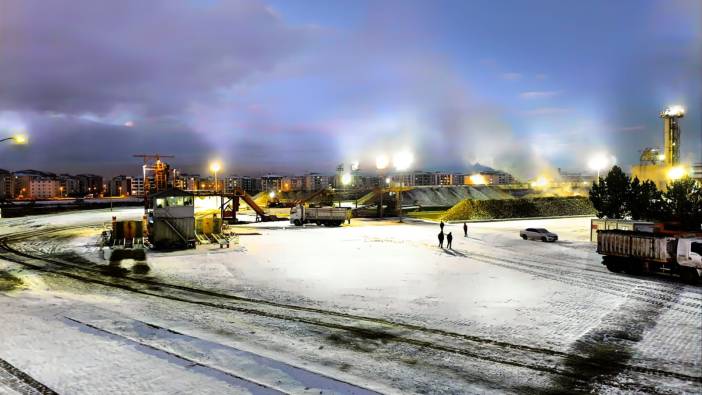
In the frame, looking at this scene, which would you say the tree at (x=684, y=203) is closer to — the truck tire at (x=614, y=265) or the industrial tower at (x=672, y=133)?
the truck tire at (x=614, y=265)

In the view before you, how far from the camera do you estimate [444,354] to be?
1337 centimetres

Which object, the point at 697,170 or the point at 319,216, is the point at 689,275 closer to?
the point at 319,216

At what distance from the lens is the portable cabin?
3516 cm

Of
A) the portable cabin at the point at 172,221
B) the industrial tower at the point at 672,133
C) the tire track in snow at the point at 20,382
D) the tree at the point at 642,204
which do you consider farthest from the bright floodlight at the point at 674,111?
the tire track in snow at the point at 20,382

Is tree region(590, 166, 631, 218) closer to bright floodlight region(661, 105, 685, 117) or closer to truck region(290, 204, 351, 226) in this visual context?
truck region(290, 204, 351, 226)

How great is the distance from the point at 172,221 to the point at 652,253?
3113cm

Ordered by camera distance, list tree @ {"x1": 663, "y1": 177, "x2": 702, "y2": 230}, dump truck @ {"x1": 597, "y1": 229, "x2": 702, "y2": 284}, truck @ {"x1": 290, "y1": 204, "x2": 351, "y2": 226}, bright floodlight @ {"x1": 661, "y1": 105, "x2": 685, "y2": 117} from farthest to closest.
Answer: bright floodlight @ {"x1": 661, "y1": 105, "x2": 685, "y2": 117}
truck @ {"x1": 290, "y1": 204, "x2": 351, "y2": 226}
tree @ {"x1": 663, "y1": 177, "x2": 702, "y2": 230}
dump truck @ {"x1": 597, "y1": 229, "x2": 702, "y2": 284}

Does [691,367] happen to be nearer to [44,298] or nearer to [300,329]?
[300,329]

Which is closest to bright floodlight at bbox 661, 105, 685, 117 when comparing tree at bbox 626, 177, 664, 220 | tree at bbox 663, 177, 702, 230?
tree at bbox 663, 177, 702, 230

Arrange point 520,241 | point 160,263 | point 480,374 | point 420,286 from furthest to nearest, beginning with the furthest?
point 520,241
point 160,263
point 420,286
point 480,374

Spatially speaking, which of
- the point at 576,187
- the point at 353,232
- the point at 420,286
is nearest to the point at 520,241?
the point at 353,232

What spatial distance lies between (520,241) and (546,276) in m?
16.6

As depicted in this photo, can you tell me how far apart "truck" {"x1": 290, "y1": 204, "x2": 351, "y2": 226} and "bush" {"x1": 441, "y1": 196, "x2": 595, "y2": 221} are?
1522 centimetres

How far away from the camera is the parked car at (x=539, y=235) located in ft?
133
